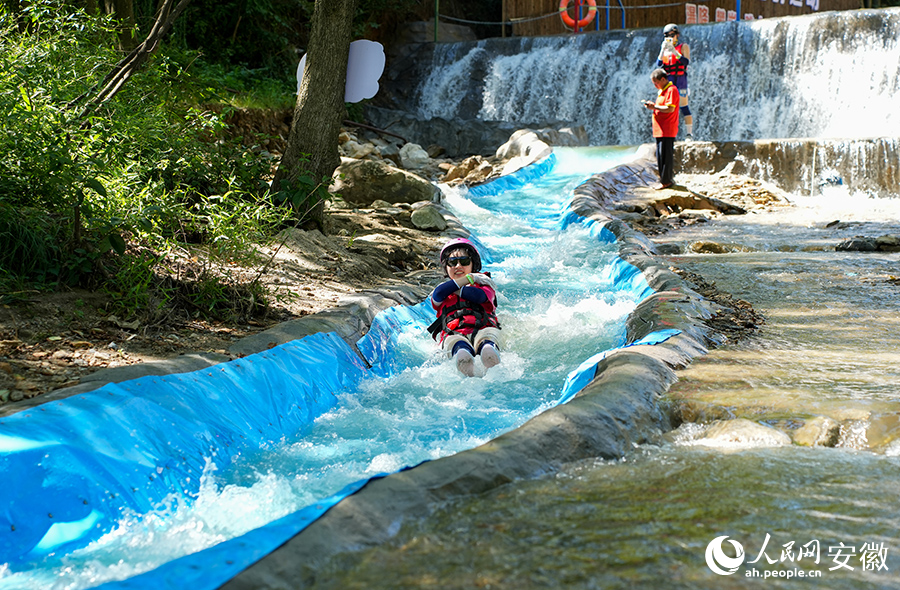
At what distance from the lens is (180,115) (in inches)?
253

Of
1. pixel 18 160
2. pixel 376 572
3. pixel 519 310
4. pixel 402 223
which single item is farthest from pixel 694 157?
pixel 376 572

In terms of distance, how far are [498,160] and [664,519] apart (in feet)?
45.9

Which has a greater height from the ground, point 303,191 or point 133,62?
point 133,62

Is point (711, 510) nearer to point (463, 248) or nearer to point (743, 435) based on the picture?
point (743, 435)

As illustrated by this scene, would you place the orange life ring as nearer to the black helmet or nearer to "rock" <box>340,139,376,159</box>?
"rock" <box>340,139,376,159</box>

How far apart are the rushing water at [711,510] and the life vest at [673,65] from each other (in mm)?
7689

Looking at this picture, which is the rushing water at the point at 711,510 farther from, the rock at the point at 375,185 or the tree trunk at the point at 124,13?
the rock at the point at 375,185

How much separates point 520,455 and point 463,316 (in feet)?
7.67

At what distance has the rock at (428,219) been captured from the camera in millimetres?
8484

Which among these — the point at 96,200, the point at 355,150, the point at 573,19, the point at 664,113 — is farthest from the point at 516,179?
the point at 573,19

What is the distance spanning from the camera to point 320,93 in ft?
21.3

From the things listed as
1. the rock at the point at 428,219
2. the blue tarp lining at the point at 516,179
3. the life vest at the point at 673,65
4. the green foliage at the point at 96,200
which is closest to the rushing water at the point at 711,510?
the green foliage at the point at 96,200

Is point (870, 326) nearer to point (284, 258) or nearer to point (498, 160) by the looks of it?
point (284, 258)

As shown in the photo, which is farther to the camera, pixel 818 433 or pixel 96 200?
pixel 96 200
